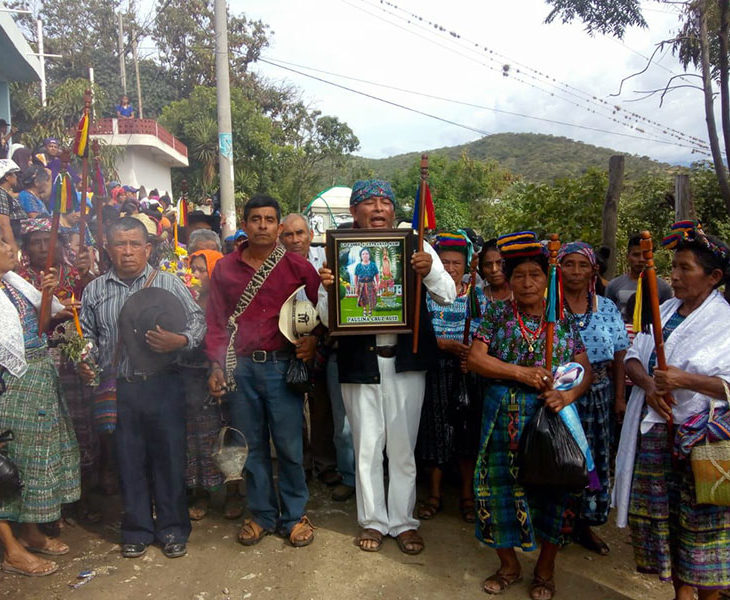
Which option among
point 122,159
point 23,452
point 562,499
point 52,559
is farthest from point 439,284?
point 122,159

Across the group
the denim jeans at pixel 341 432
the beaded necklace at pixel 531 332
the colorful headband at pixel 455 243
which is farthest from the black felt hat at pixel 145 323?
the beaded necklace at pixel 531 332

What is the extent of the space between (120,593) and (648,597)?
9.66 ft

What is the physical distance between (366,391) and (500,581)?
132 cm

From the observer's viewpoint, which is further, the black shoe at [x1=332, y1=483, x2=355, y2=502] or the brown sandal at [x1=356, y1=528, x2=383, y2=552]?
the black shoe at [x1=332, y1=483, x2=355, y2=502]

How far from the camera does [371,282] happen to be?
3.70m

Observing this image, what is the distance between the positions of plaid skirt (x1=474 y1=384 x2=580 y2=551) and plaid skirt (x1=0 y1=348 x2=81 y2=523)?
2.50 meters

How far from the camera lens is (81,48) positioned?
33875mm

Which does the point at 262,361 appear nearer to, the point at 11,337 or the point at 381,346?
the point at 381,346

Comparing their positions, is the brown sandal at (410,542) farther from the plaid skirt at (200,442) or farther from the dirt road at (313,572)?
the plaid skirt at (200,442)

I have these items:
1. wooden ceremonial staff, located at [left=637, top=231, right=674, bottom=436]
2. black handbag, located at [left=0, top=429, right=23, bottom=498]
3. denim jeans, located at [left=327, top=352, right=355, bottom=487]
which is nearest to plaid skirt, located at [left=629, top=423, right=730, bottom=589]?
wooden ceremonial staff, located at [left=637, top=231, right=674, bottom=436]

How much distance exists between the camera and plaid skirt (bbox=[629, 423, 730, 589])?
2943mm

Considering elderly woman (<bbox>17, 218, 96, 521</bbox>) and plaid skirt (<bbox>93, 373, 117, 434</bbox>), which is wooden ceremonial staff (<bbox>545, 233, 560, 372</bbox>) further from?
elderly woman (<bbox>17, 218, 96, 521</bbox>)

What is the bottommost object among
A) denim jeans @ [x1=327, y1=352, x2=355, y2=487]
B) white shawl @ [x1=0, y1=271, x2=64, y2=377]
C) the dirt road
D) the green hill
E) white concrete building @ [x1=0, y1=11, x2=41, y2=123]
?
the dirt road

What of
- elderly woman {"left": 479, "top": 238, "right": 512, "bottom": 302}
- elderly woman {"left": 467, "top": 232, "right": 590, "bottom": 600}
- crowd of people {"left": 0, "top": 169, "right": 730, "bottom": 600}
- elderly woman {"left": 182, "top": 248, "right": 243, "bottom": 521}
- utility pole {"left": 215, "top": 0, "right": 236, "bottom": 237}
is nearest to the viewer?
crowd of people {"left": 0, "top": 169, "right": 730, "bottom": 600}
